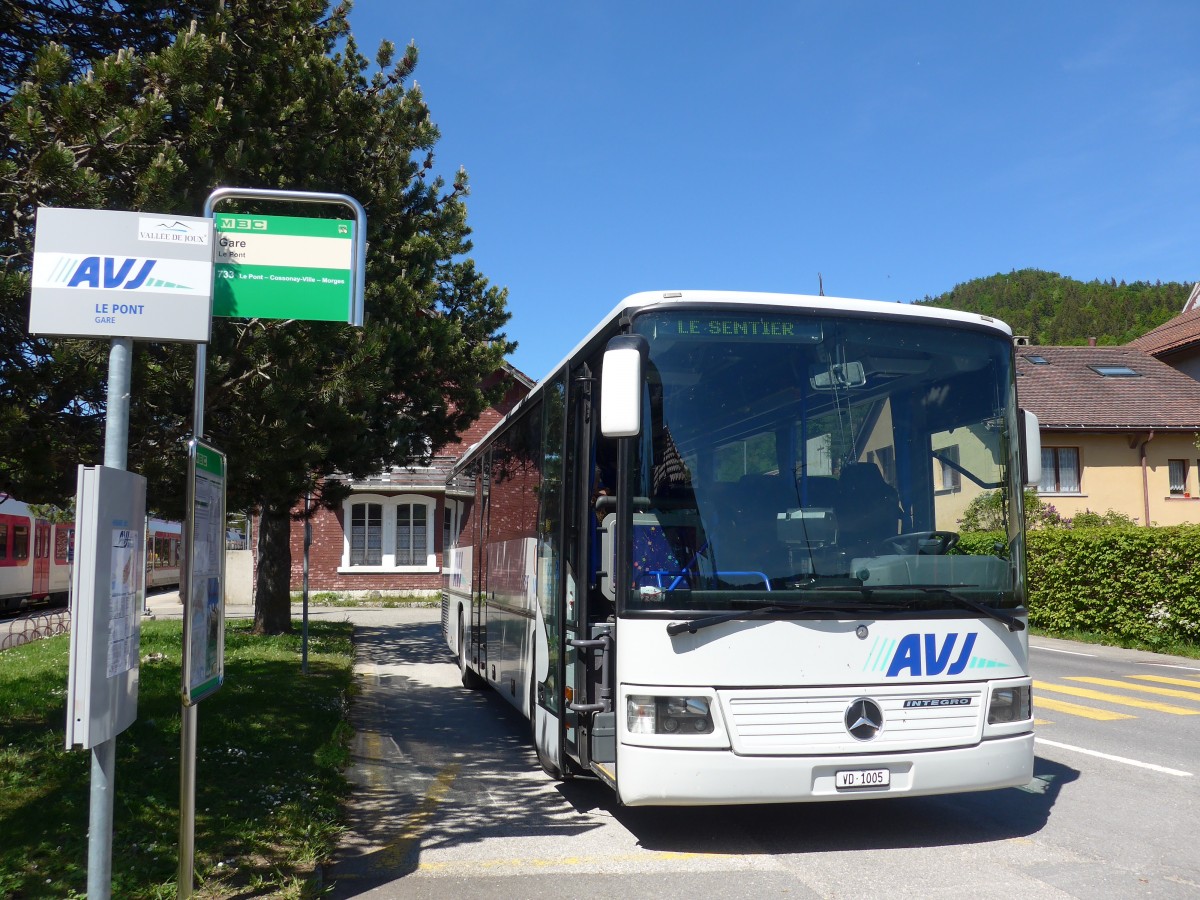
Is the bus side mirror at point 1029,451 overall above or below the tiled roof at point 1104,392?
below

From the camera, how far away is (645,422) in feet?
19.6

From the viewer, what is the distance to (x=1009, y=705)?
6.22m

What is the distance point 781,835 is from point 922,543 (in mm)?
2009

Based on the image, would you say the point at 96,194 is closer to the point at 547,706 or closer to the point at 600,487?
→ the point at 600,487

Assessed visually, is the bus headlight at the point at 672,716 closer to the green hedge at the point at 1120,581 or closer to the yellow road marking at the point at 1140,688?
the yellow road marking at the point at 1140,688

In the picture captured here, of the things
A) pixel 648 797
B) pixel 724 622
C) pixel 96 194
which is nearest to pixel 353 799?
pixel 648 797

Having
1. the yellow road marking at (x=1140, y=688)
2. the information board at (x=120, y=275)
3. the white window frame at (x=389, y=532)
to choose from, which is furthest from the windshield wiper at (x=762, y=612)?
the white window frame at (x=389, y=532)

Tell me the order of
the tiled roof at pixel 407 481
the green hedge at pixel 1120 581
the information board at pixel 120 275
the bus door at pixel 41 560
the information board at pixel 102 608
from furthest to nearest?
1. the bus door at pixel 41 560
2. the tiled roof at pixel 407 481
3. the green hedge at pixel 1120 581
4. the information board at pixel 120 275
5. the information board at pixel 102 608

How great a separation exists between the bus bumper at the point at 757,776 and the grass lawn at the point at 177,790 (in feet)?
5.88

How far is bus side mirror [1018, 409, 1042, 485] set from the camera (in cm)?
661

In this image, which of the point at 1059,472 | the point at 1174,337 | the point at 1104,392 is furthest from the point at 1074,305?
the point at 1059,472

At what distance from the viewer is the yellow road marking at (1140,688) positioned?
1262cm

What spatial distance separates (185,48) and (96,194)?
118 cm

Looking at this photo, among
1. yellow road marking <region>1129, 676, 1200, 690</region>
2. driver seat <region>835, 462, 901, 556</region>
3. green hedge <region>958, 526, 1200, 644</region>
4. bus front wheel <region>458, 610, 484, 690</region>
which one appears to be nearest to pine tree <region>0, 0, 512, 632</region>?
bus front wheel <region>458, 610, 484, 690</region>
